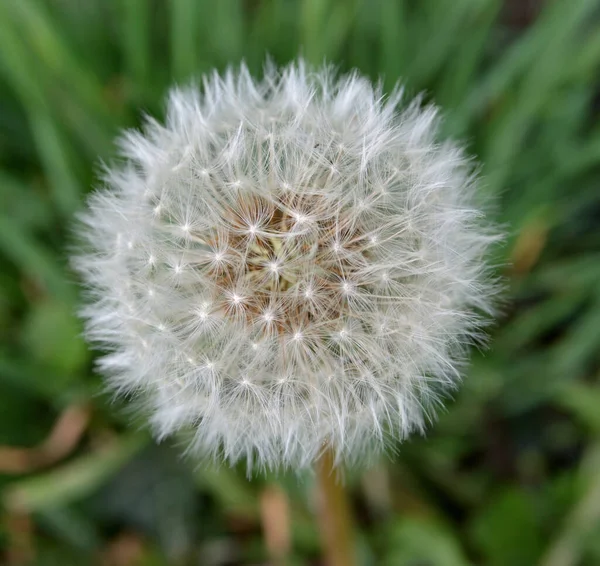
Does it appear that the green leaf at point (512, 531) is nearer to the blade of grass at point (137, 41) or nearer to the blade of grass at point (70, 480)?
the blade of grass at point (70, 480)

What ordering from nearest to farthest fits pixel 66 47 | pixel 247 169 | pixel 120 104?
1. pixel 247 169
2. pixel 66 47
3. pixel 120 104

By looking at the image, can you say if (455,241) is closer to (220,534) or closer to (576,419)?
(576,419)

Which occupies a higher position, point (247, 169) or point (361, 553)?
point (247, 169)

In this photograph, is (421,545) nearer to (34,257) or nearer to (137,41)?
(34,257)

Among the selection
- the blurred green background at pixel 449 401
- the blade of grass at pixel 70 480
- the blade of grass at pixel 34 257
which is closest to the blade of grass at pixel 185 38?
the blurred green background at pixel 449 401

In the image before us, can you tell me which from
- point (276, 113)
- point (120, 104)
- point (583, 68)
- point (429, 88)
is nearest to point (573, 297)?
point (583, 68)

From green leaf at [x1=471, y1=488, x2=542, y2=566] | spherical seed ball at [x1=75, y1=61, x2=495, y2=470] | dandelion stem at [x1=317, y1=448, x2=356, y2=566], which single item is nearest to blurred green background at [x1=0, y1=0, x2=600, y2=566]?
green leaf at [x1=471, y1=488, x2=542, y2=566]
